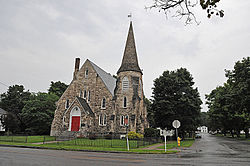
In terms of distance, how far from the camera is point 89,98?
34.8 metres

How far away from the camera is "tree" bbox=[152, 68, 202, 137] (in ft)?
111

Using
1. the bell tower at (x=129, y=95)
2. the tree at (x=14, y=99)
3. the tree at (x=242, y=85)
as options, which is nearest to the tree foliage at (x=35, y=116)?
the tree at (x=14, y=99)

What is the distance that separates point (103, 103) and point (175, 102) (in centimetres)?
1168

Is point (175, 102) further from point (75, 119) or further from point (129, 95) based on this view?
point (75, 119)

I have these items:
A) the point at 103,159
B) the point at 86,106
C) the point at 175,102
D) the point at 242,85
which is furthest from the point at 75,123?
the point at 242,85

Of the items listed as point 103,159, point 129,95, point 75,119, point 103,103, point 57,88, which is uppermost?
point 57,88

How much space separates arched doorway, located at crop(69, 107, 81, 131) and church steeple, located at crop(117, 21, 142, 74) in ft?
29.9

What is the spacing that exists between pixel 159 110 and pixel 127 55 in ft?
34.5

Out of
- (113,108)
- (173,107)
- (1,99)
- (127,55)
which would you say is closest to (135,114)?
(113,108)

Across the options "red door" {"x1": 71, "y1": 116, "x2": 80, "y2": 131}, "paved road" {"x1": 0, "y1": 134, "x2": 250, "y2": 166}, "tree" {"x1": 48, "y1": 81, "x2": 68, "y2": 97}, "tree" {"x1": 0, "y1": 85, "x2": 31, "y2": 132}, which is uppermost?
"tree" {"x1": 48, "y1": 81, "x2": 68, "y2": 97}

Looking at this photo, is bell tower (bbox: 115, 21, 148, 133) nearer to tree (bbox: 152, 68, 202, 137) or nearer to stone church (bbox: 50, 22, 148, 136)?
stone church (bbox: 50, 22, 148, 136)

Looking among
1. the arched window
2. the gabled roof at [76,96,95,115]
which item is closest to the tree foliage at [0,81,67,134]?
the gabled roof at [76,96,95,115]

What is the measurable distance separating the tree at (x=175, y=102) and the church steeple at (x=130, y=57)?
5.59m

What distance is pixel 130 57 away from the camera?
34.2 metres
